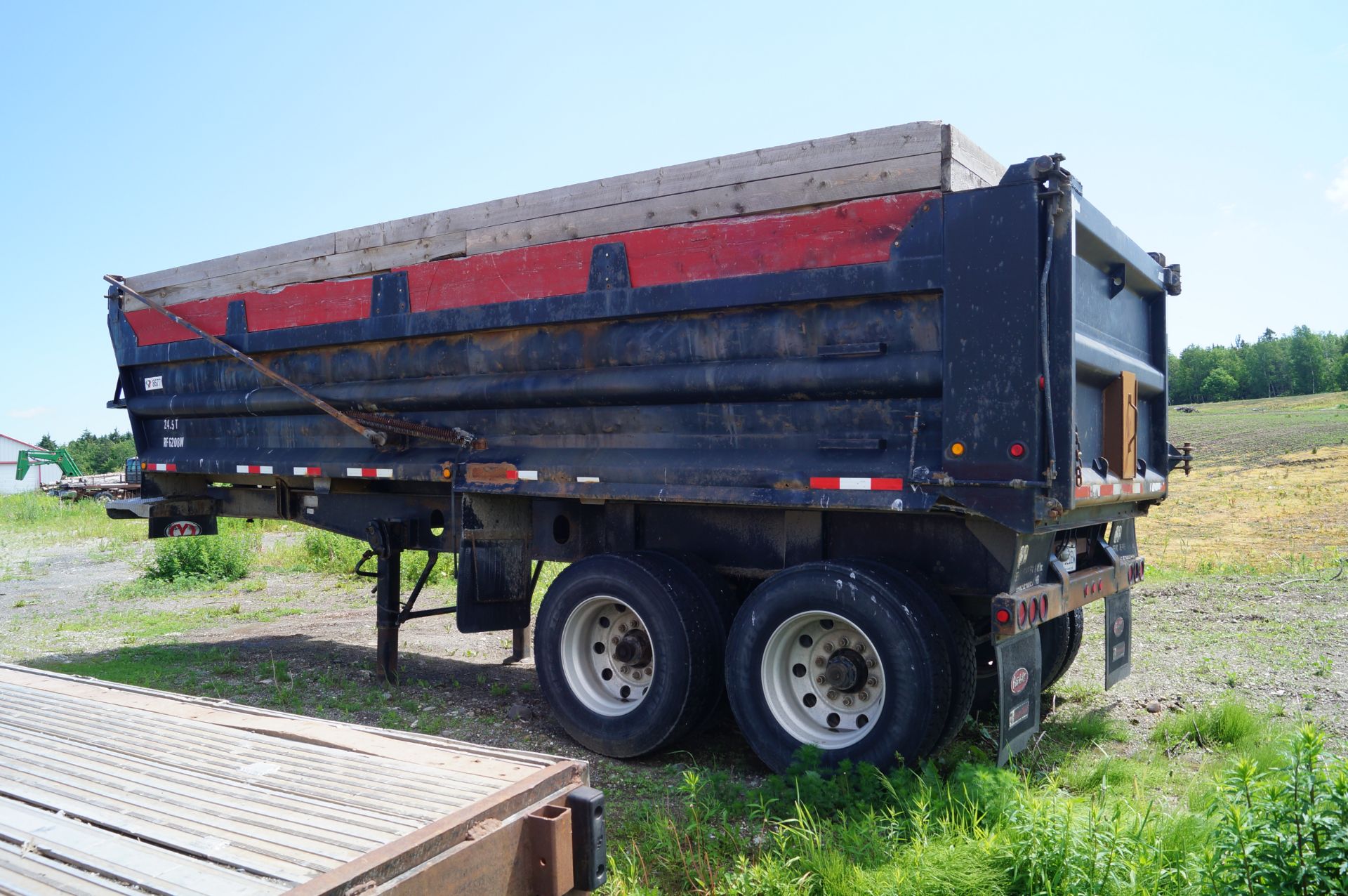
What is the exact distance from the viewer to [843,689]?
4738 millimetres

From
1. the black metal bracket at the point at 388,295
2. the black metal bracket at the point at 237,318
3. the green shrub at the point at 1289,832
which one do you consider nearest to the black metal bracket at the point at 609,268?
the black metal bracket at the point at 388,295

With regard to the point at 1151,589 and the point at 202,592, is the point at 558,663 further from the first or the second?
the point at 202,592

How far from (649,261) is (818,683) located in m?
2.38

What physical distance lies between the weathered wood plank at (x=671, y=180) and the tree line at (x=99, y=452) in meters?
59.4

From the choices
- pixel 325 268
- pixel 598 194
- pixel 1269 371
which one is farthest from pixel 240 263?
pixel 1269 371

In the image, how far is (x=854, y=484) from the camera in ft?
15.3

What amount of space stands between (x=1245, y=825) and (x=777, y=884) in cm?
144

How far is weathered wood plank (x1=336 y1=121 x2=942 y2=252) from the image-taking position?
464 cm

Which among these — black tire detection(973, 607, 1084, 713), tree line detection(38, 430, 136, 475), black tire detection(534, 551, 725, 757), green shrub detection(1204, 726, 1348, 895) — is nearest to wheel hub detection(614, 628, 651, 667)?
black tire detection(534, 551, 725, 757)

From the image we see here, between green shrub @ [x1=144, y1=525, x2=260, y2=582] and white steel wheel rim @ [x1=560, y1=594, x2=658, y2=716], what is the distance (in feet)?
32.2

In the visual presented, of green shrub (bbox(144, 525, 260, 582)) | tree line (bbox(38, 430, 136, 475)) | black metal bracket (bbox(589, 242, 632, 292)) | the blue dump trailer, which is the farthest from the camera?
tree line (bbox(38, 430, 136, 475))

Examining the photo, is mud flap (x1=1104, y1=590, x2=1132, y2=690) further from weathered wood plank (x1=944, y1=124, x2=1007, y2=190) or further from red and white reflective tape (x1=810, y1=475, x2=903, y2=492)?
weathered wood plank (x1=944, y1=124, x2=1007, y2=190)

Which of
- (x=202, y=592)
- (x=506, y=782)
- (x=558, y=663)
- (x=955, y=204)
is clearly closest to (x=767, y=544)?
(x=558, y=663)

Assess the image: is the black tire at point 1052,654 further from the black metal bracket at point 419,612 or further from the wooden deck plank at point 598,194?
the black metal bracket at point 419,612
